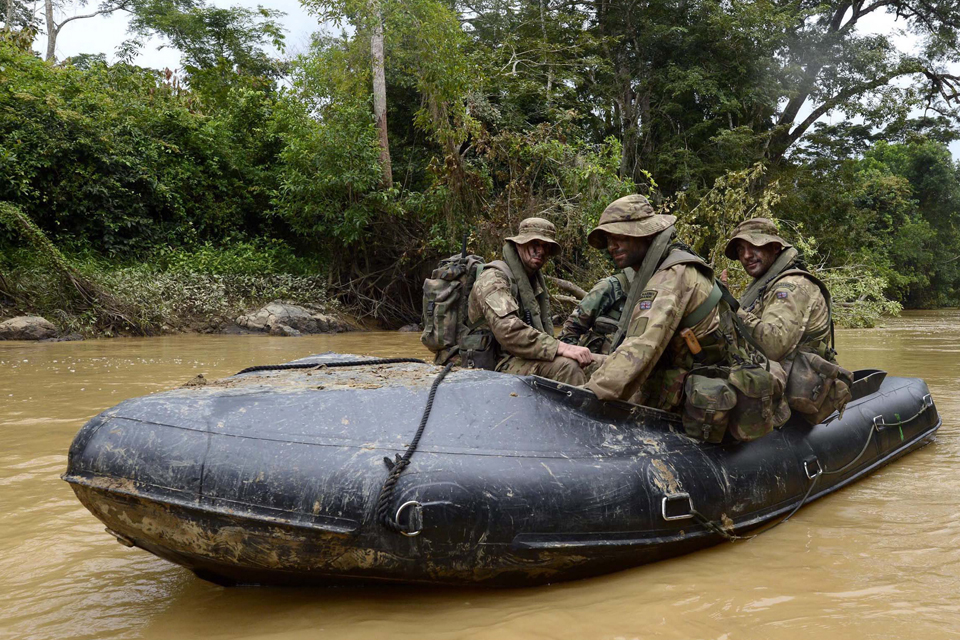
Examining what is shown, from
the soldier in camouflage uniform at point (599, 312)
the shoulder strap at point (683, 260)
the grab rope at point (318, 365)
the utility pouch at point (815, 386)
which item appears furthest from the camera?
the soldier in camouflage uniform at point (599, 312)

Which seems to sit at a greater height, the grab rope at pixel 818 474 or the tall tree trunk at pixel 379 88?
the tall tree trunk at pixel 379 88

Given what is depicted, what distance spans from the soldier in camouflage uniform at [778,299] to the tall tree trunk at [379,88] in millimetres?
11749

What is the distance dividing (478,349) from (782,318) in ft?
5.78

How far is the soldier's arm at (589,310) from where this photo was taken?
4824 millimetres

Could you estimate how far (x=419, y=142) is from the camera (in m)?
17.2

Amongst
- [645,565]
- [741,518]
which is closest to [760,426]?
[741,518]

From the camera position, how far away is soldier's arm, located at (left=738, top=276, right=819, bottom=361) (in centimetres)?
369

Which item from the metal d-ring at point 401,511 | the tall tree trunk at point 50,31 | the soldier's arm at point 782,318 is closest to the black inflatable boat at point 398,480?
the metal d-ring at point 401,511

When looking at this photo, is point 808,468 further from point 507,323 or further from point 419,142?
point 419,142

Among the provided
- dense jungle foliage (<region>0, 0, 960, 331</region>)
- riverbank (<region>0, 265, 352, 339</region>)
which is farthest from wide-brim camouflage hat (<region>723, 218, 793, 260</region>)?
riverbank (<region>0, 265, 352, 339</region>)

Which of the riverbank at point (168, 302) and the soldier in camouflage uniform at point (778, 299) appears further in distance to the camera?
the riverbank at point (168, 302)

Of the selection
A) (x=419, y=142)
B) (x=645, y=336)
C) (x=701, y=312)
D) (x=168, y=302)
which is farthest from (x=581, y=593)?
(x=419, y=142)

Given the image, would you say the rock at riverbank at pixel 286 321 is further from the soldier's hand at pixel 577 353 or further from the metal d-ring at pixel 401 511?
the metal d-ring at pixel 401 511

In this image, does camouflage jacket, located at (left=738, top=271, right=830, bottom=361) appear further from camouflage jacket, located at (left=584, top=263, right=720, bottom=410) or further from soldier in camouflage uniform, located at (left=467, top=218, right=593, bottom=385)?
soldier in camouflage uniform, located at (left=467, top=218, right=593, bottom=385)
